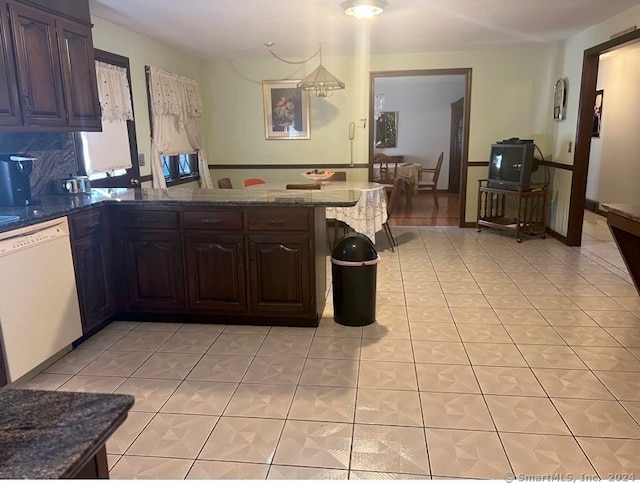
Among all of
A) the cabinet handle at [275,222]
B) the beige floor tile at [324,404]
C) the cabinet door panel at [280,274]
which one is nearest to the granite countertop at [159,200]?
the cabinet handle at [275,222]

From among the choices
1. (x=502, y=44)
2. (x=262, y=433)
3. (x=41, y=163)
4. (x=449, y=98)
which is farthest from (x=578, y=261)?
(x=449, y=98)

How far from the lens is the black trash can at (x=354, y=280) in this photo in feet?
10.6

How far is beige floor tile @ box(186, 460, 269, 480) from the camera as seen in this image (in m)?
1.86

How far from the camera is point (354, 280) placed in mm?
3246

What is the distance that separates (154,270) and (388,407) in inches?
75.6

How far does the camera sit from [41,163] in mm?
3490

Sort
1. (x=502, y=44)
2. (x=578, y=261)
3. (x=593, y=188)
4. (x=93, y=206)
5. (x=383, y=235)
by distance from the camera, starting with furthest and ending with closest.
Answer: (x=593, y=188) → (x=383, y=235) → (x=502, y=44) → (x=578, y=261) → (x=93, y=206)

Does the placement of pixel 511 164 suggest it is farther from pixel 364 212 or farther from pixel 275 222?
pixel 275 222

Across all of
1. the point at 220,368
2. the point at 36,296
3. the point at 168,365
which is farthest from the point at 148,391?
the point at 36,296

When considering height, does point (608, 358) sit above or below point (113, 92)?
below

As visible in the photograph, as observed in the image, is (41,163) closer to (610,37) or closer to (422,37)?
(422,37)

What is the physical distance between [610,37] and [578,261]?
218cm

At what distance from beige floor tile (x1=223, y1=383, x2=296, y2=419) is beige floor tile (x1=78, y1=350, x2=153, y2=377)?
2.36 ft

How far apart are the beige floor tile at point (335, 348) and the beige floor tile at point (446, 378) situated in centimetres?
42
